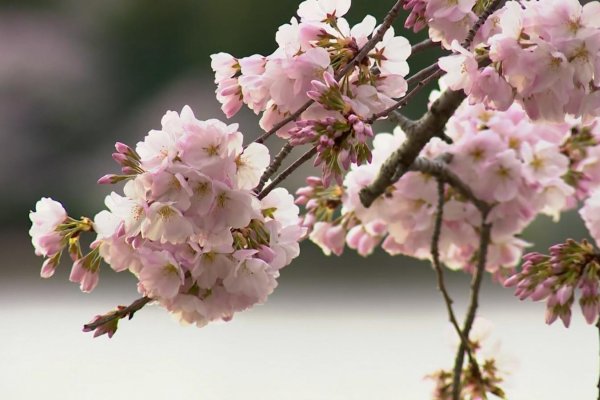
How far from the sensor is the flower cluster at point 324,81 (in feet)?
2.10

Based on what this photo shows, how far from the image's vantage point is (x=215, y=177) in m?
0.64

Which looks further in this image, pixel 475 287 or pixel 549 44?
pixel 475 287

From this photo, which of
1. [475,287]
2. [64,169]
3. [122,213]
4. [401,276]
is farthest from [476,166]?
[64,169]

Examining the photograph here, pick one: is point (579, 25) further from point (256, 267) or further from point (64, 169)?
point (64, 169)

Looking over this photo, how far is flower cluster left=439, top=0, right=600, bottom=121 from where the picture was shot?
24.9 inches

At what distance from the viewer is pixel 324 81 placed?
2.24ft

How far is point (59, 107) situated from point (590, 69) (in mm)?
4068

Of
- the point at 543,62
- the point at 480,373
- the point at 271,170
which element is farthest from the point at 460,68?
the point at 480,373

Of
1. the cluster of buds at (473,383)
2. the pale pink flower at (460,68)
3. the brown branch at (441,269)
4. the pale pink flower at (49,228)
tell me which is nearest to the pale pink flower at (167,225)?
the pale pink flower at (49,228)

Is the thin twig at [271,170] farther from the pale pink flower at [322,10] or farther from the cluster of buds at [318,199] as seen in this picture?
the cluster of buds at [318,199]

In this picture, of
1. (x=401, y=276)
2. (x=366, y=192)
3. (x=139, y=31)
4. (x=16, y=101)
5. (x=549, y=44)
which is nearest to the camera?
(x=549, y=44)

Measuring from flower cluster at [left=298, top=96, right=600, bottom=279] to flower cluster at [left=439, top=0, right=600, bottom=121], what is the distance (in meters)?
0.27

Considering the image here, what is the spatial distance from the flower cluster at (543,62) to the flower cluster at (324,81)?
68 mm

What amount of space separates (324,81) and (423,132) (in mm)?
145
